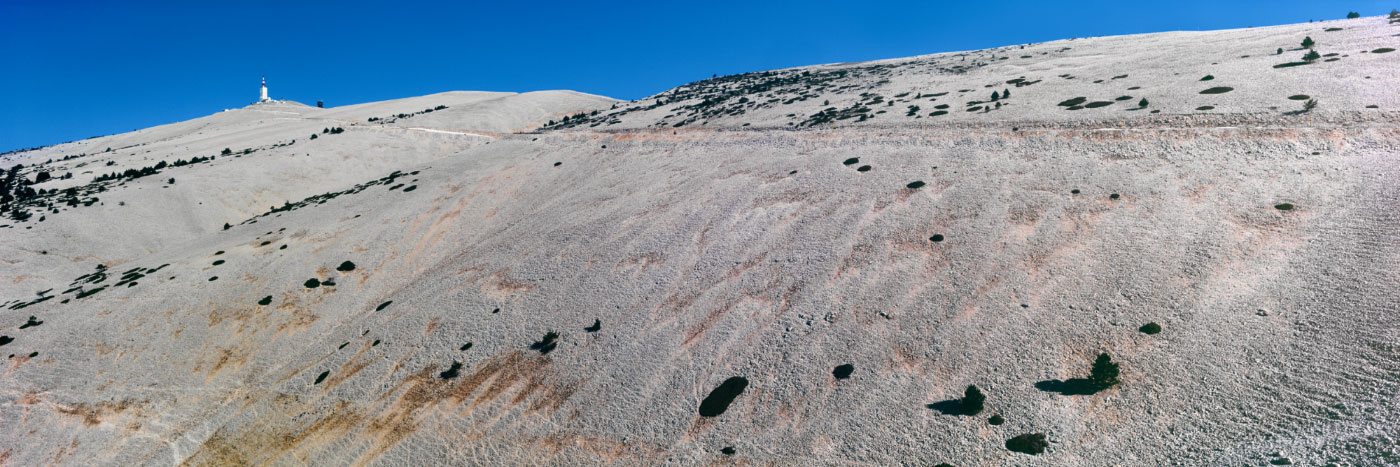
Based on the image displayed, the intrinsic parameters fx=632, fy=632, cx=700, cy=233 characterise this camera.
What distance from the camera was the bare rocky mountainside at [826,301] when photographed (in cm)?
1753

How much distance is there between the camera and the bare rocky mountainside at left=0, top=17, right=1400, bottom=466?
17.5 meters

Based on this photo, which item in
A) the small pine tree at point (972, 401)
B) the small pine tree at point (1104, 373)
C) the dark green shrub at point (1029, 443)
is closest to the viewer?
the dark green shrub at point (1029, 443)

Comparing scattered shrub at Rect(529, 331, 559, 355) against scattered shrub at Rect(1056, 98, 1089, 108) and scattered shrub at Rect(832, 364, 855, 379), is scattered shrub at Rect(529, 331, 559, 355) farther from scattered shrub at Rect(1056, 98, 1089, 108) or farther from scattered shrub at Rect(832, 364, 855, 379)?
scattered shrub at Rect(1056, 98, 1089, 108)

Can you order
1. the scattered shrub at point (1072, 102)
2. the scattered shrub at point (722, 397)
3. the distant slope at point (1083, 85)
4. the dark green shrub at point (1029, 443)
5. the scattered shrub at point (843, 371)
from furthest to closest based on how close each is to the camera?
the scattered shrub at point (1072, 102) < the distant slope at point (1083, 85) < the scattered shrub at point (843, 371) < the scattered shrub at point (722, 397) < the dark green shrub at point (1029, 443)

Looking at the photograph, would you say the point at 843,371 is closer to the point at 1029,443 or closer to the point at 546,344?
the point at 1029,443

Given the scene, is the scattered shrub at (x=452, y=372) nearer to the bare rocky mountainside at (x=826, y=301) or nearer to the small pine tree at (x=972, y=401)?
the bare rocky mountainside at (x=826, y=301)

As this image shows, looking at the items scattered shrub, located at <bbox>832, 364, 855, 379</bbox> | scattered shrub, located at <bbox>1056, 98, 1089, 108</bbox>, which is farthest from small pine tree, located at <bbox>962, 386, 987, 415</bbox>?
scattered shrub, located at <bbox>1056, 98, 1089, 108</bbox>

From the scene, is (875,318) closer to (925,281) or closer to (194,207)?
(925,281)

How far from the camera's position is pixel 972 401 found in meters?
18.0

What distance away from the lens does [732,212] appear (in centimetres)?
3350

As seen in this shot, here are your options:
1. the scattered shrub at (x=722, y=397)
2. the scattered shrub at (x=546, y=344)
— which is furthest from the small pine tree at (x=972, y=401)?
the scattered shrub at (x=546, y=344)

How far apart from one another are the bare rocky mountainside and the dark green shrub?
0.30 feet

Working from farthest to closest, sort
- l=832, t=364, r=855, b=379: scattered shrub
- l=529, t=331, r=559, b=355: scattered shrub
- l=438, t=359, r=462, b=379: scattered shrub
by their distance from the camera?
l=529, t=331, r=559, b=355: scattered shrub
l=438, t=359, r=462, b=379: scattered shrub
l=832, t=364, r=855, b=379: scattered shrub

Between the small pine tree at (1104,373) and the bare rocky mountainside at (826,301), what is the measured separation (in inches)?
5.6
